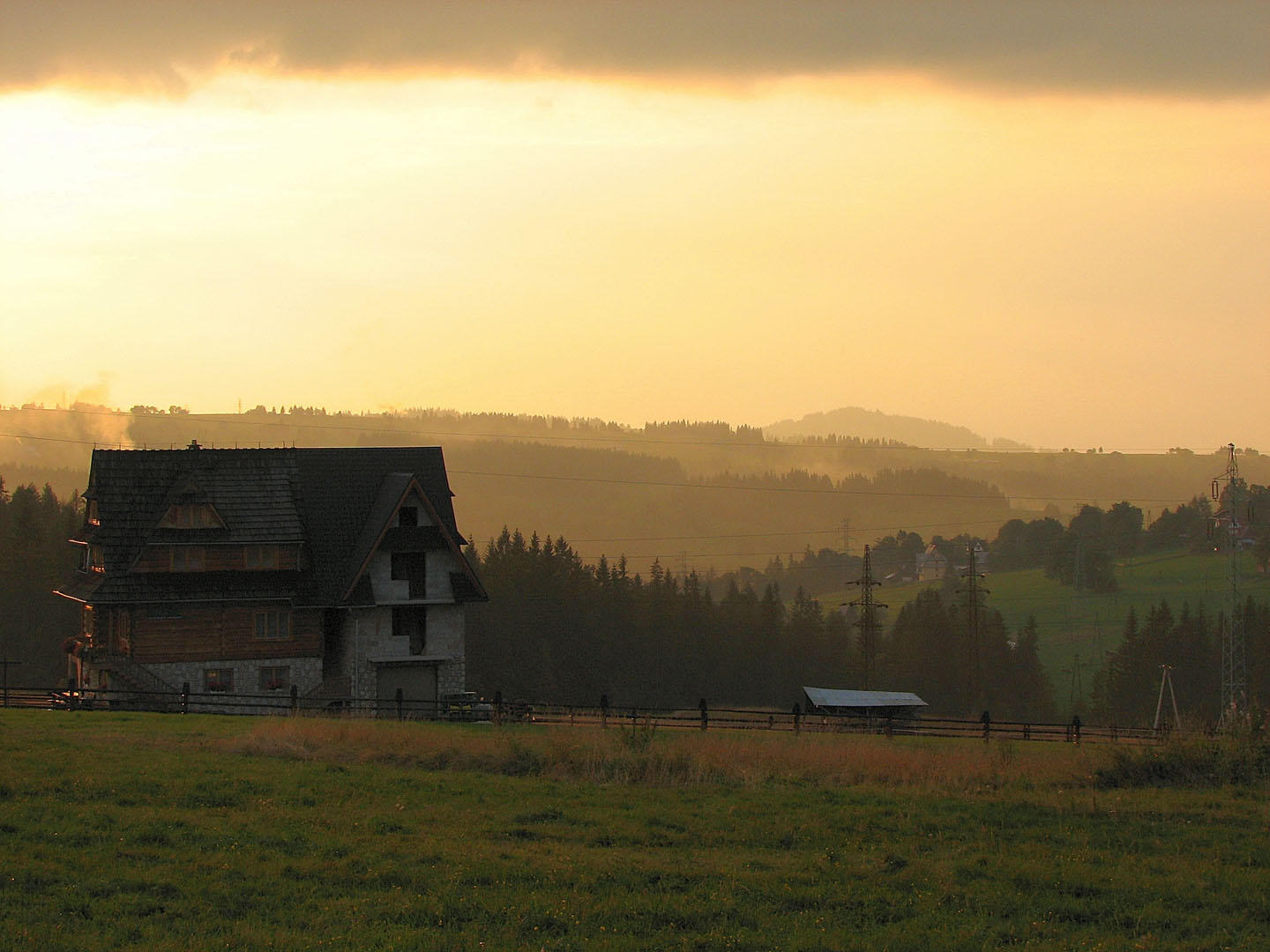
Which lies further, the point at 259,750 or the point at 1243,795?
the point at 259,750

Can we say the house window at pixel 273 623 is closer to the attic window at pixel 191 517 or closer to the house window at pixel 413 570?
the attic window at pixel 191 517

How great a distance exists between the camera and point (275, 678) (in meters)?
55.3

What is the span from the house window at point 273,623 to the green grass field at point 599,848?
23010 mm

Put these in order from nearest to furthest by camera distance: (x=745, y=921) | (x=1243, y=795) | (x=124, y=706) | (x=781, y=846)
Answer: (x=745, y=921), (x=781, y=846), (x=1243, y=795), (x=124, y=706)

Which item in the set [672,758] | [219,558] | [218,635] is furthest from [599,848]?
[219,558]

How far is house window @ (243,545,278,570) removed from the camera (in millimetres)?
55875

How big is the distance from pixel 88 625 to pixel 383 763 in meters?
32.5

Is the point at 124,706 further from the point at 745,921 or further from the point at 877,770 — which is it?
the point at 745,921

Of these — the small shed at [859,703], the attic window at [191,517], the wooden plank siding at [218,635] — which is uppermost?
the attic window at [191,517]

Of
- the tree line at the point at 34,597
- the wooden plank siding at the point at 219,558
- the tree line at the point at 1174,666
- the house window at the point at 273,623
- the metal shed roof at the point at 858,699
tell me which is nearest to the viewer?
the wooden plank siding at the point at 219,558

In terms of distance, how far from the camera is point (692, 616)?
5310 inches

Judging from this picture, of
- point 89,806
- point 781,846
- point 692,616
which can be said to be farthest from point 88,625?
point 692,616

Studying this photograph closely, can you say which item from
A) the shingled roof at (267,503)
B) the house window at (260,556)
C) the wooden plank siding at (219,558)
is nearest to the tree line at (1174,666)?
the shingled roof at (267,503)

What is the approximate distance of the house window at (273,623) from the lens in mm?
55469
